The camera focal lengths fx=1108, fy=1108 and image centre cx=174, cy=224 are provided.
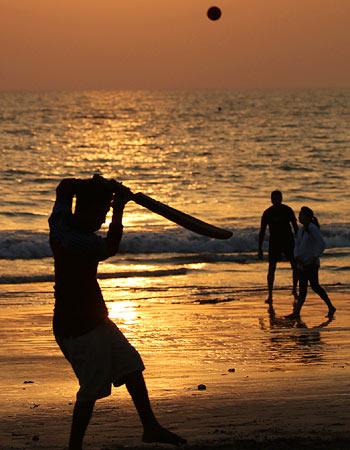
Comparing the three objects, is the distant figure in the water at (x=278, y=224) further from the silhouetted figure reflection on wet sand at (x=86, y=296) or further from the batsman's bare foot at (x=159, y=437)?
the silhouetted figure reflection on wet sand at (x=86, y=296)

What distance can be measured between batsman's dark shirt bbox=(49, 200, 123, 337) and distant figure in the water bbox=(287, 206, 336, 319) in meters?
8.09

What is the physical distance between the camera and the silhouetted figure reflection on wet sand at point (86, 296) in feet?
22.3

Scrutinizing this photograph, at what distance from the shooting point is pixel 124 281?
21.2m

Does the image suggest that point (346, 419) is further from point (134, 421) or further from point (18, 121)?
point (18, 121)

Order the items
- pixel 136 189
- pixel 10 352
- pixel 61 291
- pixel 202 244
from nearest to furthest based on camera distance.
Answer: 1. pixel 61 291
2. pixel 10 352
3. pixel 202 244
4. pixel 136 189

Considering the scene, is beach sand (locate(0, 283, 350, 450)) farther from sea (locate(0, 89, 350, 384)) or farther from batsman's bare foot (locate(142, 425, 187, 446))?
batsman's bare foot (locate(142, 425, 187, 446))

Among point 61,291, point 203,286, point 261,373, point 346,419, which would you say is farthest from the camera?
point 203,286

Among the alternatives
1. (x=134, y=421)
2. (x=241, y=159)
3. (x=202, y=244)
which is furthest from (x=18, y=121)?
(x=134, y=421)

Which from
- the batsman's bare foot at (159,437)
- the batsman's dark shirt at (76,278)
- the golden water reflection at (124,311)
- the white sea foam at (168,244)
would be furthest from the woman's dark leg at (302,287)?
the white sea foam at (168,244)

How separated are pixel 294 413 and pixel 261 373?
1.92m

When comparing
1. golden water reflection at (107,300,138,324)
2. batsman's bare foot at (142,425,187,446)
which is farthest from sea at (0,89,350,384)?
batsman's bare foot at (142,425,187,446)

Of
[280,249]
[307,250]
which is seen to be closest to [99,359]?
[307,250]

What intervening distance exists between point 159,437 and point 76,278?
1168mm

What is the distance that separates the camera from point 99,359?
6.82 metres
